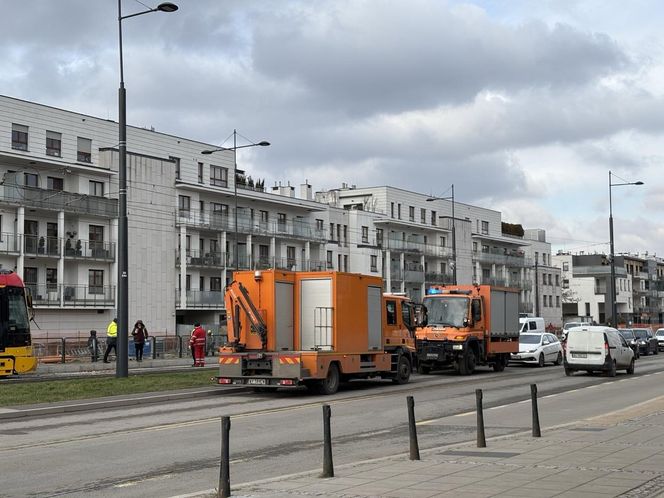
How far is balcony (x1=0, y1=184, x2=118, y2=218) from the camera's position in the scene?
5319 centimetres

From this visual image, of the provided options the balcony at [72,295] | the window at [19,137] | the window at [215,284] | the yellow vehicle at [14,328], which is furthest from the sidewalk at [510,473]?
the window at [215,284]

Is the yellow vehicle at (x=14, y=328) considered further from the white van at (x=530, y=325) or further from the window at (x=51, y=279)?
the window at (x=51, y=279)

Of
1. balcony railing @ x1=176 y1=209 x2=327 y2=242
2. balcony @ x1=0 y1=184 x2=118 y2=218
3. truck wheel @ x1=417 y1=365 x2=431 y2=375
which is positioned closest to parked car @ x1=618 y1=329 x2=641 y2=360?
truck wheel @ x1=417 y1=365 x2=431 y2=375

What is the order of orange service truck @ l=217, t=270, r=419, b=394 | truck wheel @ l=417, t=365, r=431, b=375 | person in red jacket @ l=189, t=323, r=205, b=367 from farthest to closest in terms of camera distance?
1. person in red jacket @ l=189, t=323, r=205, b=367
2. truck wheel @ l=417, t=365, r=431, b=375
3. orange service truck @ l=217, t=270, r=419, b=394

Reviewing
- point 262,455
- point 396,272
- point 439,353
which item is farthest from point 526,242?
point 262,455

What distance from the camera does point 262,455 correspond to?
40.4 ft

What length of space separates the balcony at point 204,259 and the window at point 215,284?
132 centimetres

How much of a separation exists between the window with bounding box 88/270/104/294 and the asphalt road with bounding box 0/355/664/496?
36.5m

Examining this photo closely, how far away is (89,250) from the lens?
190ft

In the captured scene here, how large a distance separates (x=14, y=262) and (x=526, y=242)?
7182 centimetres

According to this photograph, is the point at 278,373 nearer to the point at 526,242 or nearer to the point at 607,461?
the point at 607,461

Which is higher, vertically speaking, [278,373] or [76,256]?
[76,256]

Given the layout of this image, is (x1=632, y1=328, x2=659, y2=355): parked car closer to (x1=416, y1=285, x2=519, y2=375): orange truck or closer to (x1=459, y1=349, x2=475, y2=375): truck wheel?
(x1=416, y1=285, x2=519, y2=375): orange truck

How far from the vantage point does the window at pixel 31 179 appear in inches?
2157
